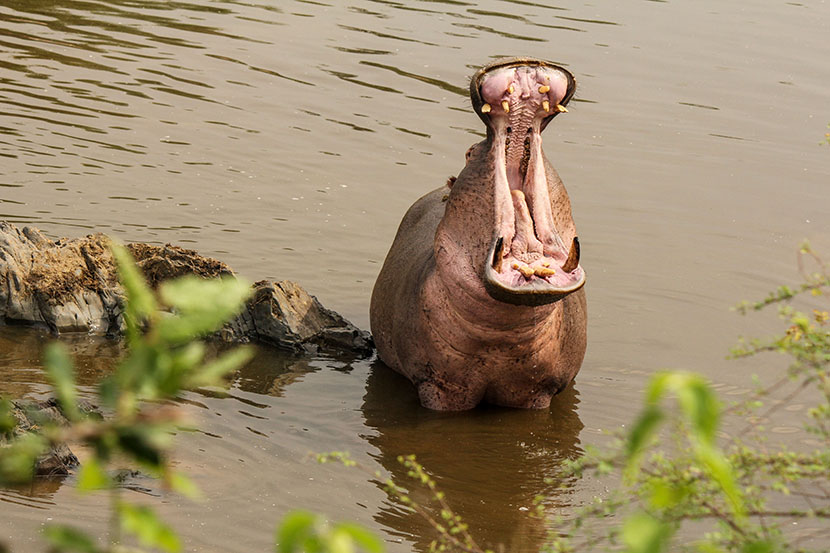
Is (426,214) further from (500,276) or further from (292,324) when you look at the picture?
(500,276)

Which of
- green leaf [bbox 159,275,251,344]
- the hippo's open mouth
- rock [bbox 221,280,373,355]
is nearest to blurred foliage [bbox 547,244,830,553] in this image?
green leaf [bbox 159,275,251,344]

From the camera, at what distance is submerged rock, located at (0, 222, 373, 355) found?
6.58 metres

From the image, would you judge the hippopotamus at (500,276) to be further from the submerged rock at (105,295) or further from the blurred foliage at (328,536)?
the blurred foliage at (328,536)

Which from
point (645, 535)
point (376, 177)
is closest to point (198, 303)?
point (645, 535)

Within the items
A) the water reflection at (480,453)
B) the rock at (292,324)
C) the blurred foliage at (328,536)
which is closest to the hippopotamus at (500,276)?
the water reflection at (480,453)

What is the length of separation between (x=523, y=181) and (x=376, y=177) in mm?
4376

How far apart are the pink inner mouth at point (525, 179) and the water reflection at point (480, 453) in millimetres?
914

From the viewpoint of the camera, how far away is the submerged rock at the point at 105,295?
6.58 m

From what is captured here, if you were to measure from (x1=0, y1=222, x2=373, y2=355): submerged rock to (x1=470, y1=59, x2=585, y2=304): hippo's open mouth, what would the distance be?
71.5 inches

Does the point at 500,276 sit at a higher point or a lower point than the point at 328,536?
lower

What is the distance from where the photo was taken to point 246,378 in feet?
21.0

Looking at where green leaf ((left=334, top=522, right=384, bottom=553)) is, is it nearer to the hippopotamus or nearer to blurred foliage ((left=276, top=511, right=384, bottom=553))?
blurred foliage ((left=276, top=511, right=384, bottom=553))

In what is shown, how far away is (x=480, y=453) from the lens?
5.75 meters

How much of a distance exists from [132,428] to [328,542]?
0.22 m
